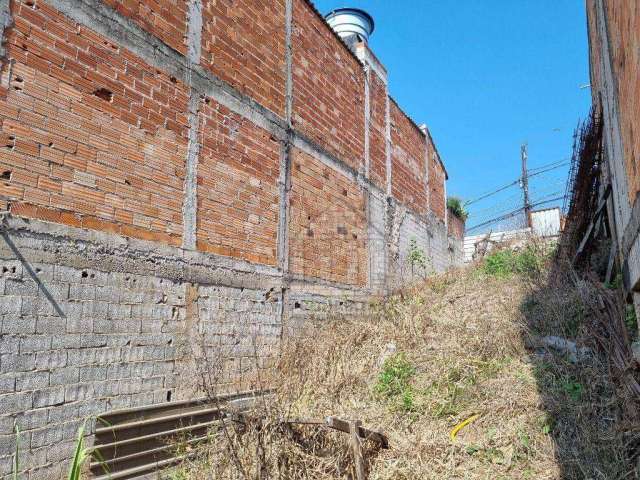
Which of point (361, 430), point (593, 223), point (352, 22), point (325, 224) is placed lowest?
point (361, 430)

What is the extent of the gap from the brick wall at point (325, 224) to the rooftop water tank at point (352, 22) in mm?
4687

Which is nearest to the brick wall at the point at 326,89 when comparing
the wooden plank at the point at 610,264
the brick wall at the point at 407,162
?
the brick wall at the point at 407,162

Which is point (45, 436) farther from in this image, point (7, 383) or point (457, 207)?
point (457, 207)

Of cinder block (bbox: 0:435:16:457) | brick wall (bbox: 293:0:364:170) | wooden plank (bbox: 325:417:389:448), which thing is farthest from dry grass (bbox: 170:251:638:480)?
brick wall (bbox: 293:0:364:170)

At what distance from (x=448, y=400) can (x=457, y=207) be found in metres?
12.3

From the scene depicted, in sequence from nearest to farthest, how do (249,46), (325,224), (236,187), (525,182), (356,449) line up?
(356,449) → (236,187) → (249,46) → (325,224) → (525,182)

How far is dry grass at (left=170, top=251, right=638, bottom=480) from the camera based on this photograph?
13.1 ft

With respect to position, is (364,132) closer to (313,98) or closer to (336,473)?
(313,98)

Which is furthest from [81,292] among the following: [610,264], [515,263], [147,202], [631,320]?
[515,263]

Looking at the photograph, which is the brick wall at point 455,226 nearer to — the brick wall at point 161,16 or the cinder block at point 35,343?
the brick wall at point 161,16

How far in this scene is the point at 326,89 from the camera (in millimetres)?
8391

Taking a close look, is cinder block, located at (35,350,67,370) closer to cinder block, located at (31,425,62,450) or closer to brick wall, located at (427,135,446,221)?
cinder block, located at (31,425,62,450)

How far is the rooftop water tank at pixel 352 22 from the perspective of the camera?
11.5 m

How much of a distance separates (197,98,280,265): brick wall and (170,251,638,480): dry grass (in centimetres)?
154
